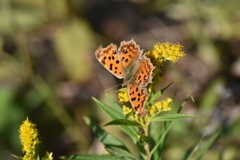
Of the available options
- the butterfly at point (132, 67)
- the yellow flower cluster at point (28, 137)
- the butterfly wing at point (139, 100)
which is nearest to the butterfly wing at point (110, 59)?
the butterfly at point (132, 67)

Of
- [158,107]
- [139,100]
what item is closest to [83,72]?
[158,107]

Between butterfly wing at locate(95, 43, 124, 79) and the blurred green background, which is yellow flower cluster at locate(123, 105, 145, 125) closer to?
butterfly wing at locate(95, 43, 124, 79)

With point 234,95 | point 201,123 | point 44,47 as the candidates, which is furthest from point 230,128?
point 44,47

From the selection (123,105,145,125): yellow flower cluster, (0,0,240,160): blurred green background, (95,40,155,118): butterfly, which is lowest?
(0,0,240,160): blurred green background

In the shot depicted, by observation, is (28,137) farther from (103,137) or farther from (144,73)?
(144,73)

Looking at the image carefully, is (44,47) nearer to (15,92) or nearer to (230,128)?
(15,92)

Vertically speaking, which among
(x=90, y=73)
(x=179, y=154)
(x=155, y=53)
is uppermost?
(x=155, y=53)

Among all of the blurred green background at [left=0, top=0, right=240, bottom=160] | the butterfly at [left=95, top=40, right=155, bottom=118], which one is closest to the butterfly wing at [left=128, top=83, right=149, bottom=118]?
the butterfly at [left=95, top=40, right=155, bottom=118]
